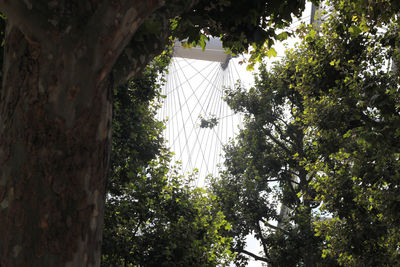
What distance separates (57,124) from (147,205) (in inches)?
294

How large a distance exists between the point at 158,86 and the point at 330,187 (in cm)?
493

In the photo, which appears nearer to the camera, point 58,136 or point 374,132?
point 58,136

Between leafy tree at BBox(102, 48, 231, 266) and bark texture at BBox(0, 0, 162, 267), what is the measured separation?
650cm

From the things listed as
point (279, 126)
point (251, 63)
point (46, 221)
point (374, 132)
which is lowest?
point (46, 221)

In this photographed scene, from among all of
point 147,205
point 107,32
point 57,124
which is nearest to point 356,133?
point 147,205

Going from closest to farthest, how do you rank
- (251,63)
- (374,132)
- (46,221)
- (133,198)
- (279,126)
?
1. (46,221)
2. (251,63)
3. (374,132)
4. (133,198)
5. (279,126)

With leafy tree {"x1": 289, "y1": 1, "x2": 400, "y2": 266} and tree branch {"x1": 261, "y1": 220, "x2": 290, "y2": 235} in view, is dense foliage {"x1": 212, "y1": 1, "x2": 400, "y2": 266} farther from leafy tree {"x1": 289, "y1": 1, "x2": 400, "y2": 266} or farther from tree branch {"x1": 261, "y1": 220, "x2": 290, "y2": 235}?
tree branch {"x1": 261, "y1": 220, "x2": 290, "y2": 235}

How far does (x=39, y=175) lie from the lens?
176cm

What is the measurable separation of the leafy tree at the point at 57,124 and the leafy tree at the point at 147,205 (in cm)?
650

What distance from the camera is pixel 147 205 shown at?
29.8 ft

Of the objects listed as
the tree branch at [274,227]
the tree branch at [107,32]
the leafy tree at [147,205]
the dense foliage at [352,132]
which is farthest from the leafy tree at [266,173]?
the tree branch at [107,32]

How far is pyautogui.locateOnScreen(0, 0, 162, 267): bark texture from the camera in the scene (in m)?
1.73

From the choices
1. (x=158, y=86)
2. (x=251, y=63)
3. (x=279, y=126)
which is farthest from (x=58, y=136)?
(x=279, y=126)

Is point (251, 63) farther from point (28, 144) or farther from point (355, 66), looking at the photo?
point (355, 66)
